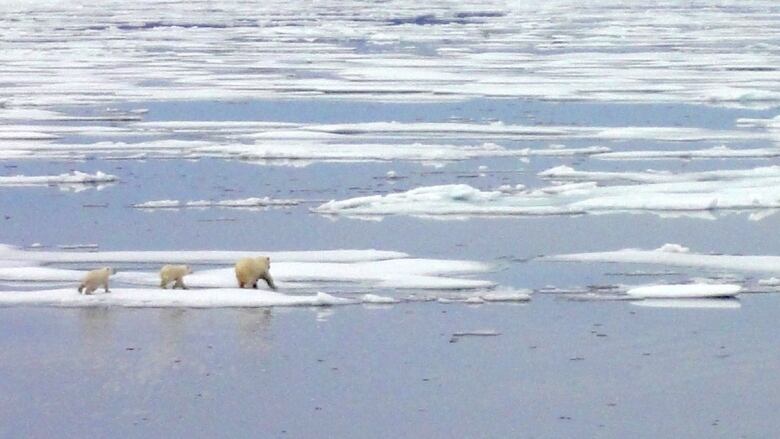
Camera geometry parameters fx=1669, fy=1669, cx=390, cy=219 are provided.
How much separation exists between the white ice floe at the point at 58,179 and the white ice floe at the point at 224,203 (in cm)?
123

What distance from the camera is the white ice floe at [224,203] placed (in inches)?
431

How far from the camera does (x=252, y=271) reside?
799cm

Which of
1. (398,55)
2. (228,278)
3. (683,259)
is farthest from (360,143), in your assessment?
(398,55)

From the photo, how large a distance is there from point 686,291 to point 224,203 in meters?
4.09

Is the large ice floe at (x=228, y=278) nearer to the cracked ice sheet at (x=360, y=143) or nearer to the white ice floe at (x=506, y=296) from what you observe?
the white ice floe at (x=506, y=296)

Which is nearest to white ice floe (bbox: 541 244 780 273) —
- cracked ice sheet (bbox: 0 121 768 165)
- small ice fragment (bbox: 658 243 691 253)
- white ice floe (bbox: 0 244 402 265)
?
small ice fragment (bbox: 658 243 691 253)

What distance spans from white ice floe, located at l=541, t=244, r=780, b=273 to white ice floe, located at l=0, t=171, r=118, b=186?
4459mm

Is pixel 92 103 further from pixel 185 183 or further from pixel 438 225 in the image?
pixel 438 225

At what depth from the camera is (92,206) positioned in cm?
1105

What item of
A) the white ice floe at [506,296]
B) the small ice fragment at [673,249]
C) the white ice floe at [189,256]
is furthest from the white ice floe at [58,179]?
the white ice floe at [506,296]

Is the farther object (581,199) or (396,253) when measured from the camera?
(581,199)

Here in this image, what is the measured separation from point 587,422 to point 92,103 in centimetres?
1325

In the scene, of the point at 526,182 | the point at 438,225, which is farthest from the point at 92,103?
the point at 438,225

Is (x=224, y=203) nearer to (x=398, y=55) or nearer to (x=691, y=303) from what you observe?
(x=691, y=303)
